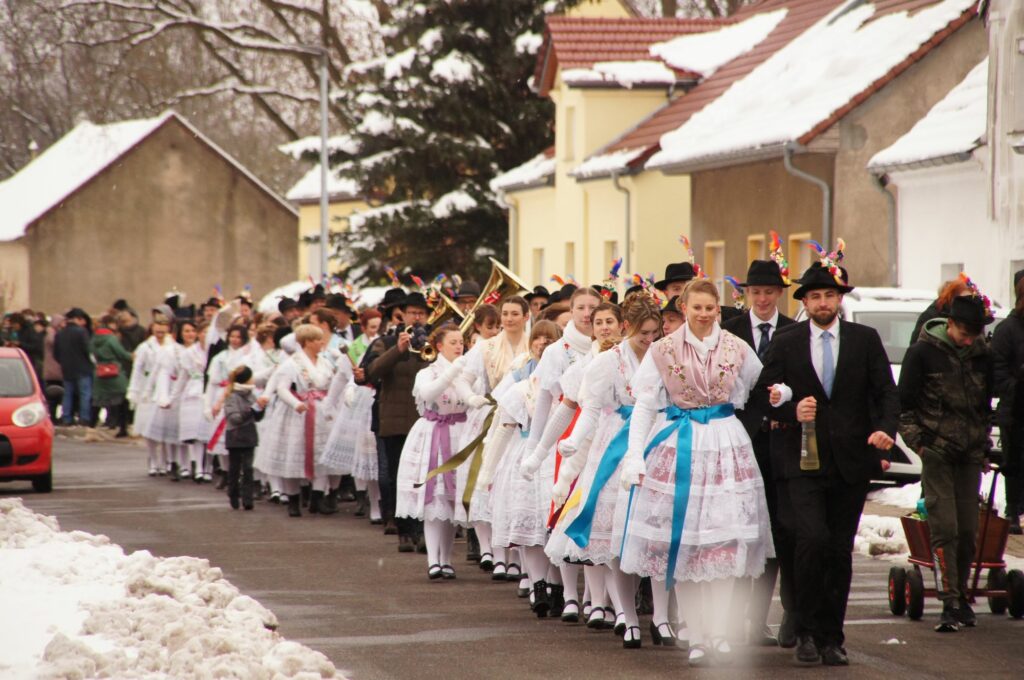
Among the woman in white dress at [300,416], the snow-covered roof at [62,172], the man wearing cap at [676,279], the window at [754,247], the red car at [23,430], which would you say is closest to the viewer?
the man wearing cap at [676,279]

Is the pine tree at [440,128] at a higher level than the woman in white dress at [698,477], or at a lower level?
higher

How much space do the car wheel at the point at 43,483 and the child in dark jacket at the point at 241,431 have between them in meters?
2.96

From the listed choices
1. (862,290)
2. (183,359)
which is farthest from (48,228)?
(862,290)

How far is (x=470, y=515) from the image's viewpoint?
13.1 m

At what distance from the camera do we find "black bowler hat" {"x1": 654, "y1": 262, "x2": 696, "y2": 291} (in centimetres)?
1262

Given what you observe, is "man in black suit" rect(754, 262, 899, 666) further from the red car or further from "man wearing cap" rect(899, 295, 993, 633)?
the red car

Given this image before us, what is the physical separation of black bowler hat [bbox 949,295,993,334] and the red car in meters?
11.7

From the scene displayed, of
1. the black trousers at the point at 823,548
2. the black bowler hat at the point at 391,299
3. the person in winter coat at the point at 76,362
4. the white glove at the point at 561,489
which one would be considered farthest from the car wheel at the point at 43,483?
the black trousers at the point at 823,548

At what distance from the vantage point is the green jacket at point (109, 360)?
3083cm

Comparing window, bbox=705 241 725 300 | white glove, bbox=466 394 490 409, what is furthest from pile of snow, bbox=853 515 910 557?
window, bbox=705 241 725 300

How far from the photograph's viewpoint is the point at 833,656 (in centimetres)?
932

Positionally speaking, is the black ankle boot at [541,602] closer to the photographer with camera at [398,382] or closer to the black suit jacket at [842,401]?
the black suit jacket at [842,401]

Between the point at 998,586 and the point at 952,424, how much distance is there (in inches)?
42.5

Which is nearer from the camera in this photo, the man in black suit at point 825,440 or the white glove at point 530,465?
the man in black suit at point 825,440
